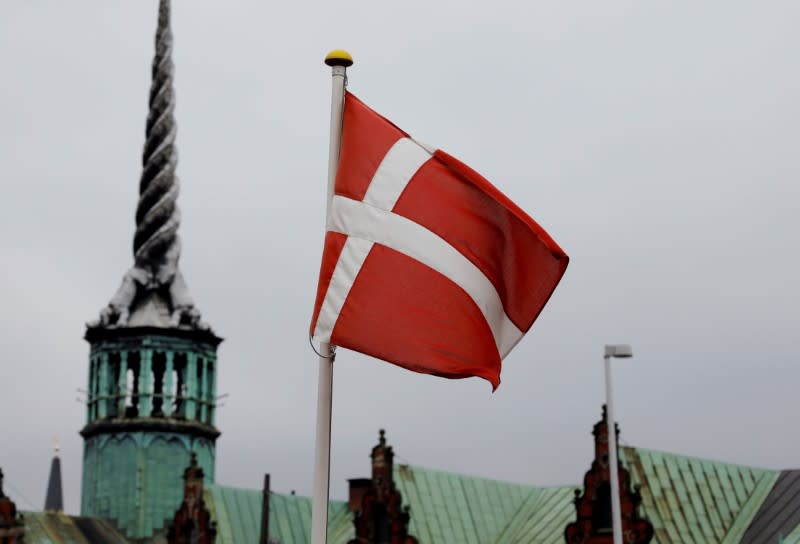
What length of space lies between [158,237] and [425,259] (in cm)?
6339

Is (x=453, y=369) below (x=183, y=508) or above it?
below

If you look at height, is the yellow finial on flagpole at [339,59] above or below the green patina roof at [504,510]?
below

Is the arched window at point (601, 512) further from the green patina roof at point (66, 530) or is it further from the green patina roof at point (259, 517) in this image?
the green patina roof at point (66, 530)

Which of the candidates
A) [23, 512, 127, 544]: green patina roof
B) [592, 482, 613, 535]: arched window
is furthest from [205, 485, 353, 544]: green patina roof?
[592, 482, 613, 535]: arched window

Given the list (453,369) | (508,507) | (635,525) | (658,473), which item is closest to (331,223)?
(453,369)

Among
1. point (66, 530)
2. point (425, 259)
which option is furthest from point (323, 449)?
point (66, 530)

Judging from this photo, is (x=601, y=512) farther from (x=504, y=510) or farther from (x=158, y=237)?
(x=158, y=237)

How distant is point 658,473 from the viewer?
59.4 meters

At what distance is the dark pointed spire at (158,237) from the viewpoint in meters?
76.6

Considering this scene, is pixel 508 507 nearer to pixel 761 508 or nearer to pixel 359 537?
pixel 359 537

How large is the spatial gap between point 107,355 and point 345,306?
62.1 meters

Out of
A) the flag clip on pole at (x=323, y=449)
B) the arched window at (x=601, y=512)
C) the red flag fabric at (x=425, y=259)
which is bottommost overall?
the flag clip on pole at (x=323, y=449)

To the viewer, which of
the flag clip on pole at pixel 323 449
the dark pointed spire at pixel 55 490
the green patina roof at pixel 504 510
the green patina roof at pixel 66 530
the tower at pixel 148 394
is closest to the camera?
the flag clip on pole at pixel 323 449

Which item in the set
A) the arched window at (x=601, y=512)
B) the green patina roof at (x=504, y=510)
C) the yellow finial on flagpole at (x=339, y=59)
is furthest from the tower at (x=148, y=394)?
the yellow finial on flagpole at (x=339, y=59)
